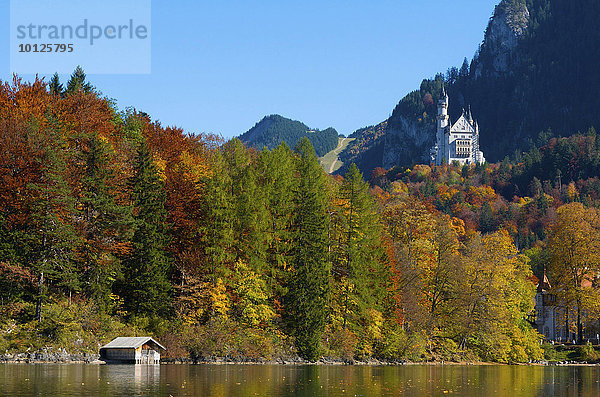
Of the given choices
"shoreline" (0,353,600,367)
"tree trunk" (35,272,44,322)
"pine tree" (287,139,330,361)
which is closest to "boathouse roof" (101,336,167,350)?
"shoreline" (0,353,600,367)

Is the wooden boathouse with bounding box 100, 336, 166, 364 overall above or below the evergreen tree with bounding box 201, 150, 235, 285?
below

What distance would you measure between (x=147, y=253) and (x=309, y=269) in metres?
14.0

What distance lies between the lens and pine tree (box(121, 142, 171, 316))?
202 ft

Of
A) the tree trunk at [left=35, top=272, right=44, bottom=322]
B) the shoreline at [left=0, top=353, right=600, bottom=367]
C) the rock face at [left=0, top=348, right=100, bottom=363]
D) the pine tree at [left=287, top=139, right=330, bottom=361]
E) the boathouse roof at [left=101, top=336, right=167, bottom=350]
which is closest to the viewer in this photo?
the rock face at [left=0, top=348, right=100, bottom=363]

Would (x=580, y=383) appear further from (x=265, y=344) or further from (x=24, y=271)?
(x=24, y=271)

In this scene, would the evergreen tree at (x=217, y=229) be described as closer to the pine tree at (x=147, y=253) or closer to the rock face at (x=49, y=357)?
the pine tree at (x=147, y=253)

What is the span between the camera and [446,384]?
132 feet

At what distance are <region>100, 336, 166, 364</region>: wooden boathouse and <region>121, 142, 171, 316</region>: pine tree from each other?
596cm

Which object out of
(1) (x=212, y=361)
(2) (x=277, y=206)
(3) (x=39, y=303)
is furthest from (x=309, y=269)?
(3) (x=39, y=303)

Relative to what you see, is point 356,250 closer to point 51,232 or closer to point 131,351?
point 131,351

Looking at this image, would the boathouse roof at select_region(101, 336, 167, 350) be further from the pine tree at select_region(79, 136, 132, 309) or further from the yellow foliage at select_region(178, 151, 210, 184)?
the yellow foliage at select_region(178, 151, 210, 184)

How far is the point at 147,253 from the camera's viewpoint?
6247 cm

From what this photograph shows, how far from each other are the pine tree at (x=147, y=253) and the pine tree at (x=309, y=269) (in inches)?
444

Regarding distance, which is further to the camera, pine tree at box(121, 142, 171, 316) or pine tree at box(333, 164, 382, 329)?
pine tree at box(333, 164, 382, 329)
